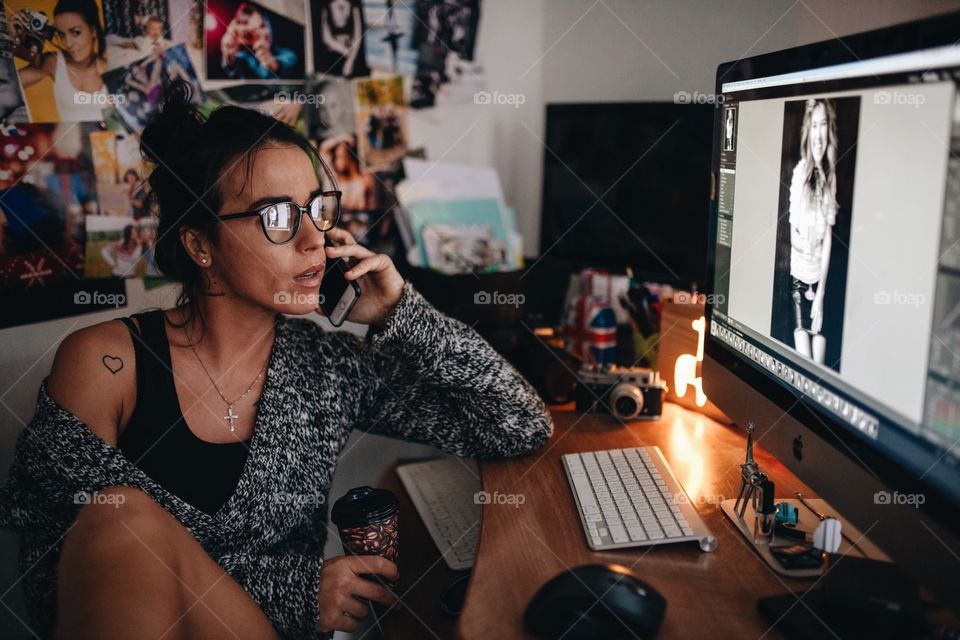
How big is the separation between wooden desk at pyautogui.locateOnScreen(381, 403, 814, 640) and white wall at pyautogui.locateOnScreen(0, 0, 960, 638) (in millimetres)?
650

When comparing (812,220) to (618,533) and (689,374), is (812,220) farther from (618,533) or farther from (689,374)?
(689,374)

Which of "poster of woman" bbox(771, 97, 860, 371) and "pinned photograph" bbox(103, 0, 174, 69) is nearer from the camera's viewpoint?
"poster of woman" bbox(771, 97, 860, 371)

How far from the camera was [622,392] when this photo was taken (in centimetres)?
140

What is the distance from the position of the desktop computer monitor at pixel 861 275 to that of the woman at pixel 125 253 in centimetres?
119

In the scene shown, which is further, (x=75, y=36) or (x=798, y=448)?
(x=75, y=36)

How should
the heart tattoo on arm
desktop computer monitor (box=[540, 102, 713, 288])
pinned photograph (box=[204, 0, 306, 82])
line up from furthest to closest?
desktop computer monitor (box=[540, 102, 713, 288]) → pinned photograph (box=[204, 0, 306, 82]) → the heart tattoo on arm

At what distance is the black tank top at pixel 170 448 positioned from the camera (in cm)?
116

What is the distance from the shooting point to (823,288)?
2.82 ft
